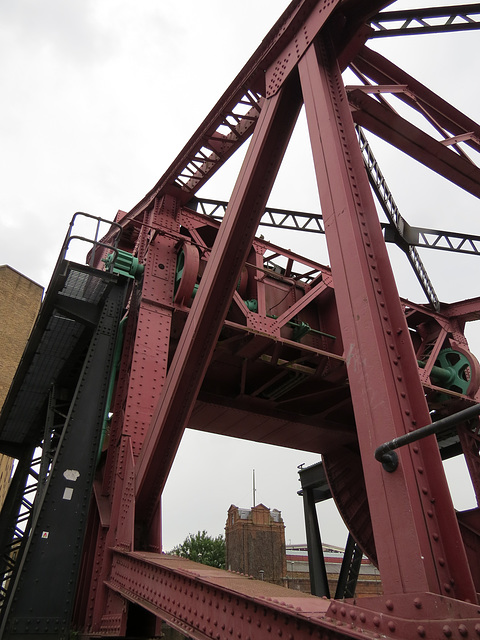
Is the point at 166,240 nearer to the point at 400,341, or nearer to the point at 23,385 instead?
the point at 23,385

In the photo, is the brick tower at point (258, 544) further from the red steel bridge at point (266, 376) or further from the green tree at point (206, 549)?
the red steel bridge at point (266, 376)

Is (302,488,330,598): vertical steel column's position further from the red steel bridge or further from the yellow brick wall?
the yellow brick wall

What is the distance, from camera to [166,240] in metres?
8.59

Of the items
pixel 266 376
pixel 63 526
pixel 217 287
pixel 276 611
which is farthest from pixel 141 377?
pixel 276 611

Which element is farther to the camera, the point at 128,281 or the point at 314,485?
the point at 314,485

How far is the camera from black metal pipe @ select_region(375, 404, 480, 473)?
165cm

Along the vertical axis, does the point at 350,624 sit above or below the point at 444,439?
below

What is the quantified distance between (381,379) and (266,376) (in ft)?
26.3

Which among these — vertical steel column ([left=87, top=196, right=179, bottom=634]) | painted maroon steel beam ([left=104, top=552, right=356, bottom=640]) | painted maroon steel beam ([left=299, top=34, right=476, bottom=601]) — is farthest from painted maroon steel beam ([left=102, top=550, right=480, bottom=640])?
vertical steel column ([left=87, top=196, right=179, bottom=634])

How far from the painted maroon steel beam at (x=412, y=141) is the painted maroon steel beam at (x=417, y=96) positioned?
36 cm

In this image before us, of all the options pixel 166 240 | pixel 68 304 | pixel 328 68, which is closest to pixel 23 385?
pixel 68 304

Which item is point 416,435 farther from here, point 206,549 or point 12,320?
point 206,549

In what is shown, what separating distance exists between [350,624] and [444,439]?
42.4 ft

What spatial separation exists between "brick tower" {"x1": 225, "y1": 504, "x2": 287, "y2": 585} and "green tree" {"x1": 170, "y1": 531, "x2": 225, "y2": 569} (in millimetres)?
8893
